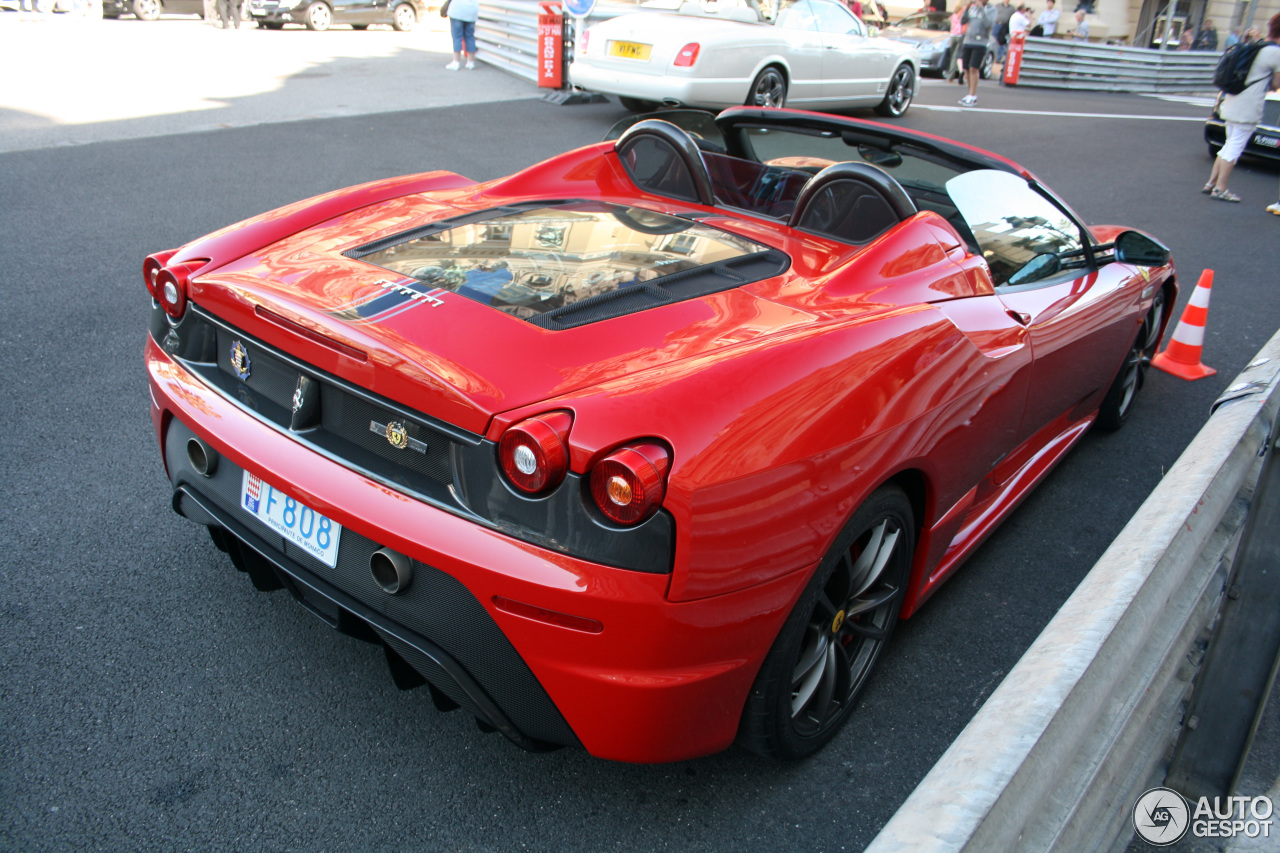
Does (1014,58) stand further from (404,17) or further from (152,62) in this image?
(152,62)

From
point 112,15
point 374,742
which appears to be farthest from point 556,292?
point 112,15

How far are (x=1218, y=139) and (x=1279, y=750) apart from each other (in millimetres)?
11385

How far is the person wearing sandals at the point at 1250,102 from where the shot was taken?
8820 millimetres

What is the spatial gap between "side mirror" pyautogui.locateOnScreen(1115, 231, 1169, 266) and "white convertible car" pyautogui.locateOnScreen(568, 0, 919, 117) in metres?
6.64

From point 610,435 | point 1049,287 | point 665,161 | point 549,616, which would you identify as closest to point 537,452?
point 610,435

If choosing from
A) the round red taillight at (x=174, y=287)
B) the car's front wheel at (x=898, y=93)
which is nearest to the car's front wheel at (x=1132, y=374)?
the round red taillight at (x=174, y=287)

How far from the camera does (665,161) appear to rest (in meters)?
3.41

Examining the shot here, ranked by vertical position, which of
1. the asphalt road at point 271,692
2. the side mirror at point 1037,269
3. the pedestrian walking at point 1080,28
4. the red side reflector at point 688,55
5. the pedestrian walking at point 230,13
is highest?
the pedestrian walking at point 1080,28

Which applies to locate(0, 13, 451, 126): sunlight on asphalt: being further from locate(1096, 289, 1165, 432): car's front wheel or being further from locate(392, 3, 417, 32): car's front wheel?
locate(1096, 289, 1165, 432): car's front wheel

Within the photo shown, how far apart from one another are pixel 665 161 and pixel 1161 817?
2.57 meters

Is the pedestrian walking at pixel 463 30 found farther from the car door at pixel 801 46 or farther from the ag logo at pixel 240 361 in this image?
the ag logo at pixel 240 361

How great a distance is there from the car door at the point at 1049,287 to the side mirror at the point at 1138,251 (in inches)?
2.5

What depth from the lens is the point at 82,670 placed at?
2.36 meters

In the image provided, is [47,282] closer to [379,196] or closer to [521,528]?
[379,196]
